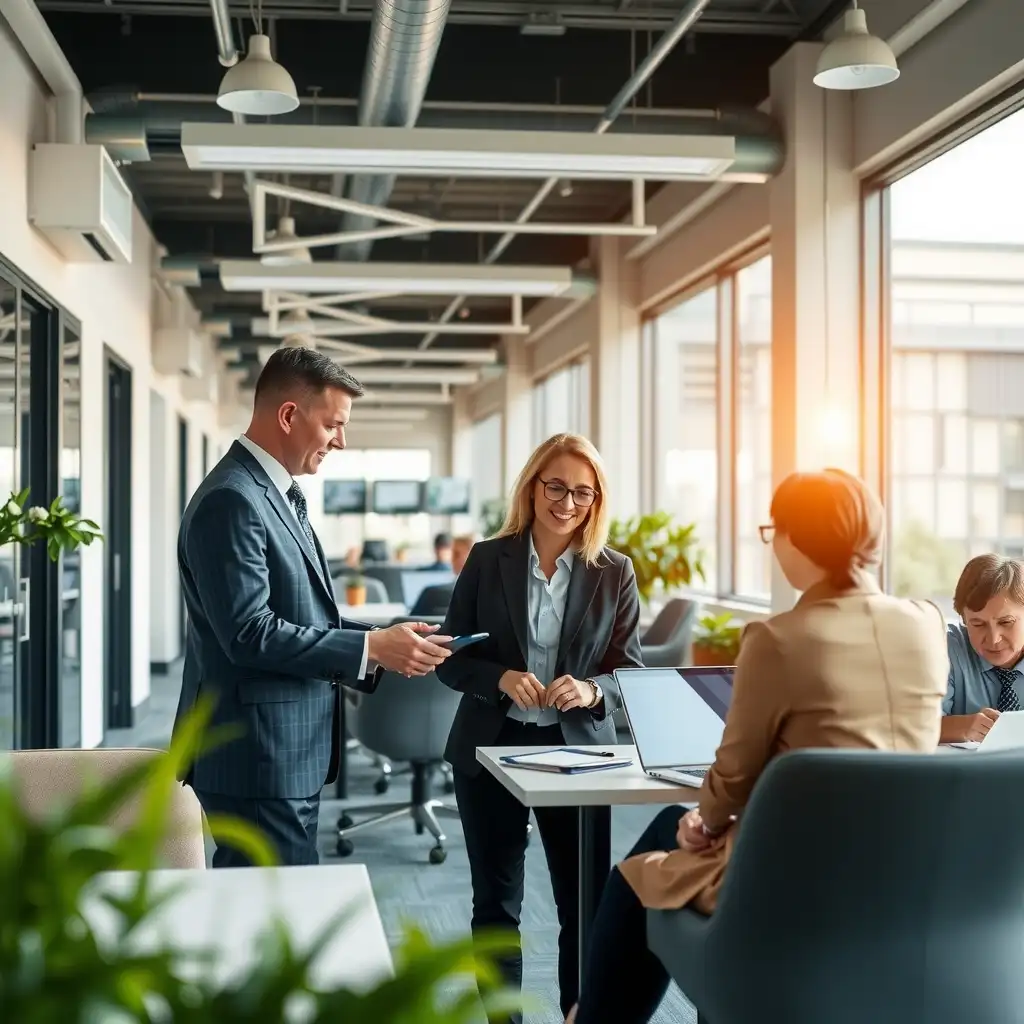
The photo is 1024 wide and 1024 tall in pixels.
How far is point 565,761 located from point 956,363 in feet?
13.2

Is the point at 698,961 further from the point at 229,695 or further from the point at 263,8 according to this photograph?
the point at 263,8

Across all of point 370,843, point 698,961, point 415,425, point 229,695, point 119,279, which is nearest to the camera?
point 698,961

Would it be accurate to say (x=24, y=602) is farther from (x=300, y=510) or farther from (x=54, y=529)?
(x=300, y=510)

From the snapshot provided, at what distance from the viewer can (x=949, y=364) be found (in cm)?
619

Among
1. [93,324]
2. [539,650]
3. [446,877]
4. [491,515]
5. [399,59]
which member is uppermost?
[399,59]

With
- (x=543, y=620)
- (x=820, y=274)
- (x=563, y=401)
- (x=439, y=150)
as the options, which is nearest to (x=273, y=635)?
(x=543, y=620)

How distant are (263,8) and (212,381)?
787cm

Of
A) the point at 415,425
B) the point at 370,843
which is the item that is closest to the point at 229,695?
the point at 370,843

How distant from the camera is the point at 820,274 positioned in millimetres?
6480

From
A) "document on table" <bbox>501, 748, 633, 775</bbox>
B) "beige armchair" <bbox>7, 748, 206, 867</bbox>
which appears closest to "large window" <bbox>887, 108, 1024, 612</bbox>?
"document on table" <bbox>501, 748, 633, 775</bbox>

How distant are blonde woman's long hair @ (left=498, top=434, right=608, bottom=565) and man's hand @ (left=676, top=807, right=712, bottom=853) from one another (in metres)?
0.92

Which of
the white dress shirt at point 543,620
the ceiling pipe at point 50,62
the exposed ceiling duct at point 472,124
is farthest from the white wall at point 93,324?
the white dress shirt at point 543,620

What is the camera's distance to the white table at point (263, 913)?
4.92ft

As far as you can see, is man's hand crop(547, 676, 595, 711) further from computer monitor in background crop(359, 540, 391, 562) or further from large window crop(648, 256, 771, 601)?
computer monitor in background crop(359, 540, 391, 562)
